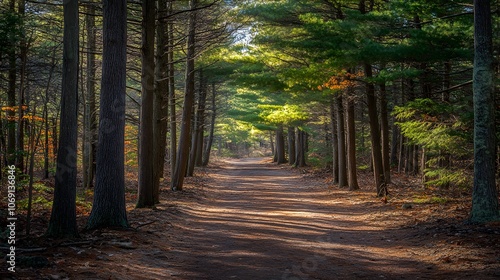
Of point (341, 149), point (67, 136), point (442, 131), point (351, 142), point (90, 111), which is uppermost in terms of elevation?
point (90, 111)

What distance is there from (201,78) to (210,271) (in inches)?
762

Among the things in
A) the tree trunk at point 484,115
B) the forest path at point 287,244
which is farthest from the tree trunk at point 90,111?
the tree trunk at point 484,115

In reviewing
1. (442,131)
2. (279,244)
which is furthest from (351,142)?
(279,244)

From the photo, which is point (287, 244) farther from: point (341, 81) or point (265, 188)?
point (265, 188)

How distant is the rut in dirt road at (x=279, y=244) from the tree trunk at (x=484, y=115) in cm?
229

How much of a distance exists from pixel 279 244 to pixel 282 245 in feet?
0.35

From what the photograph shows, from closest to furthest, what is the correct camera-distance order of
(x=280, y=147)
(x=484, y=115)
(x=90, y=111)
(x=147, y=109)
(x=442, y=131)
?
1. (x=484, y=115)
2. (x=147, y=109)
3. (x=442, y=131)
4. (x=90, y=111)
5. (x=280, y=147)

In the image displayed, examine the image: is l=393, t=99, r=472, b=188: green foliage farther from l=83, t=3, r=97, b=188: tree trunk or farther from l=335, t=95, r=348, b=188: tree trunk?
l=83, t=3, r=97, b=188: tree trunk

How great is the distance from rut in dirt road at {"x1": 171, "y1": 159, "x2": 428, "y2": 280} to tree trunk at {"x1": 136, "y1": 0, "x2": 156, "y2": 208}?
137 cm

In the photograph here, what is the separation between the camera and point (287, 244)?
859 centimetres

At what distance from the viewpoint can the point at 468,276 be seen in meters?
6.05

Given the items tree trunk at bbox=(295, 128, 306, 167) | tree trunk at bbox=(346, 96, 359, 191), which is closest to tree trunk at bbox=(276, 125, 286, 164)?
tree trunk at bbox=(295, 128, 306, 167)

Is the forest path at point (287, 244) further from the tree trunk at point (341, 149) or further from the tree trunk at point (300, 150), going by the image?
the tree trunk at point (300, 150)

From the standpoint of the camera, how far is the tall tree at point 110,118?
8438 millimetres
